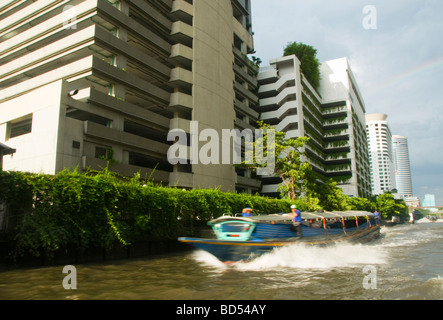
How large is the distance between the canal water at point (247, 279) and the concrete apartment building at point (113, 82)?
54.3 feet

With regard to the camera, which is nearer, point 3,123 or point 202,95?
point 3,123

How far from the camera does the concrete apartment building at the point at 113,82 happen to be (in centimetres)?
2741

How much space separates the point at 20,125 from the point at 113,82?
10617mm

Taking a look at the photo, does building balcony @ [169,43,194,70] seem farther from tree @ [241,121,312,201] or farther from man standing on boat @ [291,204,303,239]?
man standing on boat @ [291,204,303,239]

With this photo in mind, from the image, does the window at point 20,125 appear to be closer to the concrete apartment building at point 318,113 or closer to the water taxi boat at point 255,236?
the water taxi boat at point 255,236

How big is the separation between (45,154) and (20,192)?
14554 millimetres

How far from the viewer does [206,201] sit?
Answer: 840 inches

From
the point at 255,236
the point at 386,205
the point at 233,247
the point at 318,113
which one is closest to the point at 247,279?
the point at 233,247

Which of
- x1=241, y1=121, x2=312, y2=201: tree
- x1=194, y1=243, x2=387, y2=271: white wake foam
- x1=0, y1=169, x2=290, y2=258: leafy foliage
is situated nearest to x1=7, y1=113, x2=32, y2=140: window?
x1=0, y1=169, x2=290, y2=258: leafy foliage

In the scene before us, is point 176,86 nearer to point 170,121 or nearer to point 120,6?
point 170,121

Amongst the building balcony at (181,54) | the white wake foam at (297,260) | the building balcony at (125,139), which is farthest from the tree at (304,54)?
the white wake foam at (297,260)

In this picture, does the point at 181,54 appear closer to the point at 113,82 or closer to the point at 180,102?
the point at 180,102

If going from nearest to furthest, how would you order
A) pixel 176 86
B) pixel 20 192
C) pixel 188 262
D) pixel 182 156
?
pixel 20 192, pixel 188 262, pixel 182 156, pixel 176 86
